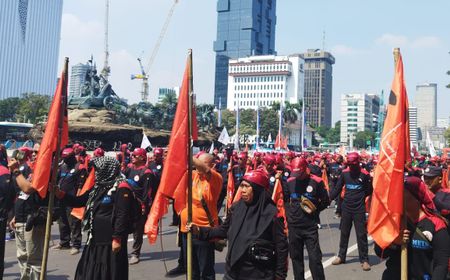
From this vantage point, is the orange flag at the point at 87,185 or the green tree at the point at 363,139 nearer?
the orange flag at the point at 87,185

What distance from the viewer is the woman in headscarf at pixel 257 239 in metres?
3.72

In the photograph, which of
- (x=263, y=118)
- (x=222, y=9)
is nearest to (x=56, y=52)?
(x=263, y=118)

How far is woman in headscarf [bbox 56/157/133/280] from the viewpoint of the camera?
451cm

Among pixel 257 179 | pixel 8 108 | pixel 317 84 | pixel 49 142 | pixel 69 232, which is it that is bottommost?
pixel 69 232

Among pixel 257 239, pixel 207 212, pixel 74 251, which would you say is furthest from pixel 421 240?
pixel 74 251

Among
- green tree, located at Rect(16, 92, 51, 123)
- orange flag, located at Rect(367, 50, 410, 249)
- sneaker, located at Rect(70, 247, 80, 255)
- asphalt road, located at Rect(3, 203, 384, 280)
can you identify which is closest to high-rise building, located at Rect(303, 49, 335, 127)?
green tree, located at Rect(16, 92, 51, 123)

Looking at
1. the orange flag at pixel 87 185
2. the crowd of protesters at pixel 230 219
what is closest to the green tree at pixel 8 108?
the orange flag at pixel 87 185

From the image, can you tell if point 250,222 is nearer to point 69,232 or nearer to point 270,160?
point 270,160

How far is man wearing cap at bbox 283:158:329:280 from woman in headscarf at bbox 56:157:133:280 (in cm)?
238

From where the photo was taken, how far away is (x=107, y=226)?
4676 mm

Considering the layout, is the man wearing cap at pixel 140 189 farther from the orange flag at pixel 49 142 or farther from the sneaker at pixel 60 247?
the orange flag at pixel 49 142

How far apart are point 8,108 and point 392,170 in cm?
7633

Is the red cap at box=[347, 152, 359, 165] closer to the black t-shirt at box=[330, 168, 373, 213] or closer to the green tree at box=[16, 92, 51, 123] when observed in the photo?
the black t-shirt at box=[330, 168, 373, 213]

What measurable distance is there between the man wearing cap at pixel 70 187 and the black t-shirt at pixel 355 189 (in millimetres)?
4477
